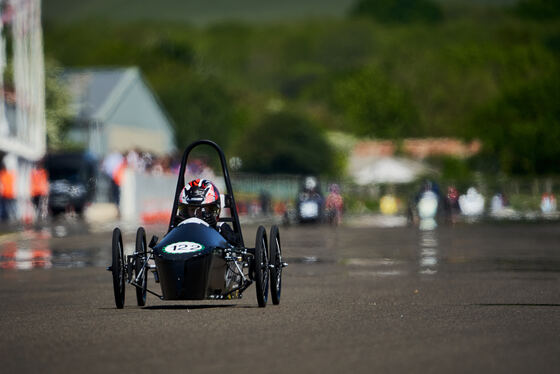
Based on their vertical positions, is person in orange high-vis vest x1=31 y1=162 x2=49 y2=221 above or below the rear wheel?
above

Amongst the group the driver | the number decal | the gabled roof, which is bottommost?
the number decal

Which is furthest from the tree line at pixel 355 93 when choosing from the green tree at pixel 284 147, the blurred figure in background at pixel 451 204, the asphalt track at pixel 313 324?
the asphalt track at pixel 313 324

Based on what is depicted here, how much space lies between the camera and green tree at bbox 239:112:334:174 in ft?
332

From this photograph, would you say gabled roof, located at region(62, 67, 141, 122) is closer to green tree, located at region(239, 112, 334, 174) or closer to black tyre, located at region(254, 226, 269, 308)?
green tree, located at region(239, 112, 334, 174)

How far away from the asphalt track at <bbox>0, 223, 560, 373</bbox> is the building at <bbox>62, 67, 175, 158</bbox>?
68197 mm

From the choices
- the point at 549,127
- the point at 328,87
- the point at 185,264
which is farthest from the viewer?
the point at 328,87

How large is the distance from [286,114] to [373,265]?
82.3 metres

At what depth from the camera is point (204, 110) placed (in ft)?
391

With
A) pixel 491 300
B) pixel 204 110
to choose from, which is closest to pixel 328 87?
pixel 204 110

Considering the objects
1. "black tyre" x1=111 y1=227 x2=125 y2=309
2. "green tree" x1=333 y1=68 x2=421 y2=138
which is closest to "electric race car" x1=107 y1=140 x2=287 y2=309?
"black tyre" x1=111 y1=227 x2=125 y2=309

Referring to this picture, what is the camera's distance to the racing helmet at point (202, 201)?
13.8 metres

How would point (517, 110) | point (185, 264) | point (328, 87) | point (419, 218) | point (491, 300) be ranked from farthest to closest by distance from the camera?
point (328, 87), point (517, 110), point (419, 218), point (491, 300), point (185, 264)

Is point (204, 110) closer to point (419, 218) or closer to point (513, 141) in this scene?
point (513, 141)

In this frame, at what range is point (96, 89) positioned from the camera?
93500mm
